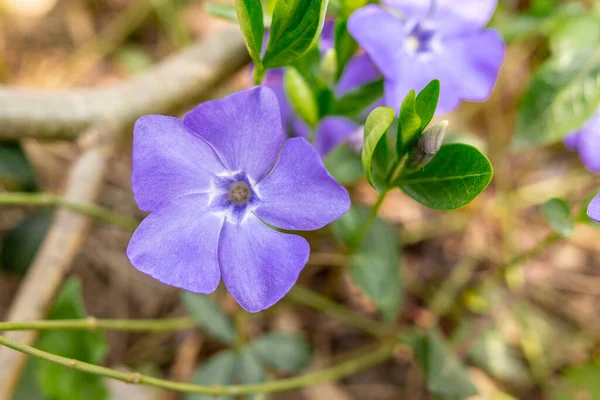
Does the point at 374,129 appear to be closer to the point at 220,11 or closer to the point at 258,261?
the point at 258,261

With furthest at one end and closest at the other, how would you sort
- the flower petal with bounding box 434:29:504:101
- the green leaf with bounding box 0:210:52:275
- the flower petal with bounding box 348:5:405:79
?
the green leaf with bounding box 0:210:52:275 → the flower petal with bounding box 434:29:504:101 → the flower petal with bounding box 348:5:405:79

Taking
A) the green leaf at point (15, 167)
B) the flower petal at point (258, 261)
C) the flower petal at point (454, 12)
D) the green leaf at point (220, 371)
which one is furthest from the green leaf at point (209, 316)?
the flower petal at point (454, 12)

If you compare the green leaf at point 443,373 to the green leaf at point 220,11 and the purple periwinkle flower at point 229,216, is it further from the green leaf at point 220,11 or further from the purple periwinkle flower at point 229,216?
the green leaf at point 220,11

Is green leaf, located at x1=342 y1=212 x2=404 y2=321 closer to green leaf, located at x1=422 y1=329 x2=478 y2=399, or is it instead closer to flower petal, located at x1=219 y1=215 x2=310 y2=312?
green leaf, located at x1=422 y1=329 x2=478 y2=399

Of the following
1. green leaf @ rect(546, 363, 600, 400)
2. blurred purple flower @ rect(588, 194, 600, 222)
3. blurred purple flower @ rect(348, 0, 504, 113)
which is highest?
blurred purple flower @ rect(348, 0, 504, 113)

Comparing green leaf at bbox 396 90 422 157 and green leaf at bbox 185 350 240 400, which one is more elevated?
green leaf at bbox 396 90 422 157

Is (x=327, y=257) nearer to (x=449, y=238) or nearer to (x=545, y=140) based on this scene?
(x=449, y=238)

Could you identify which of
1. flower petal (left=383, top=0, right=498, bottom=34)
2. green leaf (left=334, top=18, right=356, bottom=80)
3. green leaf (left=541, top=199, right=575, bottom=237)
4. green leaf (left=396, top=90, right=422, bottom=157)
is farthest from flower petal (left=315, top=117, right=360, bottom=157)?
green leaf (left=541, top=199, right=575, bottom=237)

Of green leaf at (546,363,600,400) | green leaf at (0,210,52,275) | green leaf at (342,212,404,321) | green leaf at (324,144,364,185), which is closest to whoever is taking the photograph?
green leaf at (324,144,364,185)

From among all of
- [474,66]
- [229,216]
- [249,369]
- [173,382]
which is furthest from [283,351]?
[474,66]
